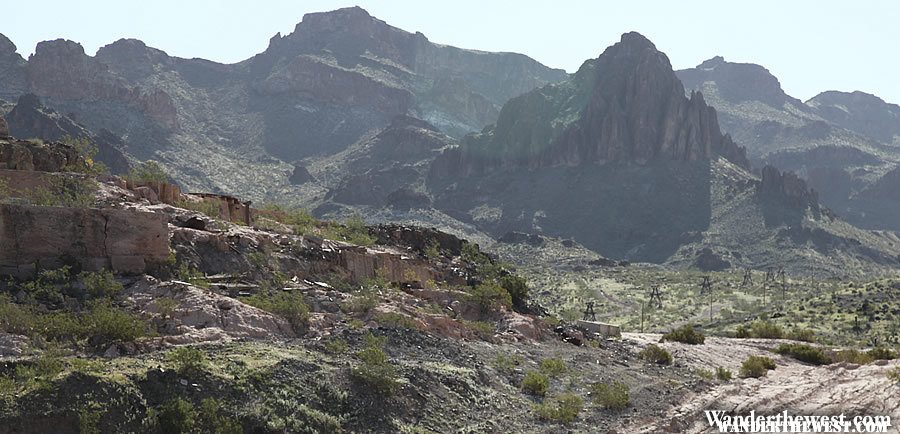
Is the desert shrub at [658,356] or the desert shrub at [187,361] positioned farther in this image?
the desert shrub at [658,356]

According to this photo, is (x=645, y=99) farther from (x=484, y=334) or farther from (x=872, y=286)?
(x=484, y=334)

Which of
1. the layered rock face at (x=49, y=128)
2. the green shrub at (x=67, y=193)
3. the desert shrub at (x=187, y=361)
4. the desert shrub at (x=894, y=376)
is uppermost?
the layered rock face at (x=49, y=128)

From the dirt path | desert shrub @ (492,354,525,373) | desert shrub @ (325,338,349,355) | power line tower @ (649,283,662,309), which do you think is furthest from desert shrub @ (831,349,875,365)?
power line tower @ (649,283,662,309)

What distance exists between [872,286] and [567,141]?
101909 millimetres

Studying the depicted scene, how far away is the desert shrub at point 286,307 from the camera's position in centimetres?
2498

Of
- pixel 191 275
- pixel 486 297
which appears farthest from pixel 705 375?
pixel 191 275

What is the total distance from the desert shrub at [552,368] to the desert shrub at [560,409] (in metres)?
2.86

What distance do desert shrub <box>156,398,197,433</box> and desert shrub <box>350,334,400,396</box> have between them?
4529 mm

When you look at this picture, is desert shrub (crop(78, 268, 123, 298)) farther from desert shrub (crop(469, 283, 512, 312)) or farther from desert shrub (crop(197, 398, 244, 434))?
desert shrub (crop(469, 283, 512, 312))

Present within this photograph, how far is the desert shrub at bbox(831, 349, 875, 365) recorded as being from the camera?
3747 cm

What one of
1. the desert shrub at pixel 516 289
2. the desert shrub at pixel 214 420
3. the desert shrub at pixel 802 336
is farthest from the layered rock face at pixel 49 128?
the desert shrub at pixel 214 420

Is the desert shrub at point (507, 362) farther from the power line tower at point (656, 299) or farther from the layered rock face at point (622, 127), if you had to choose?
the layered rock face at point (622, 127)

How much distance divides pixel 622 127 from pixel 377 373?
527 ft

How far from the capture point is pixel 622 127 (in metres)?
176
